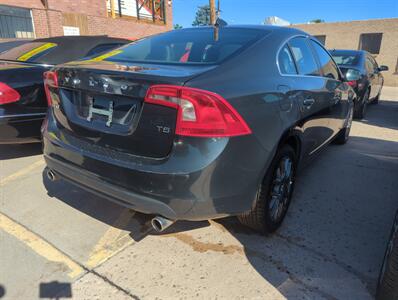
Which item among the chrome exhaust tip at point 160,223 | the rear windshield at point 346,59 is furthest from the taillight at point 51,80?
the rear windshield at point 346,59

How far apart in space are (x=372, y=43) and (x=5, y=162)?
74.4ft

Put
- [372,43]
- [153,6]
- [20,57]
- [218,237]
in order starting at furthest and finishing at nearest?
1. [372,43]
2. [153,6]
3. [20,57]
4. [218,237]

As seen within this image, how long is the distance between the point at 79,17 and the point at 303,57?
13.7 metres

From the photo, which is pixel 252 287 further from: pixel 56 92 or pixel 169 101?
pixel 56 92

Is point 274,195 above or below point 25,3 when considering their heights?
below

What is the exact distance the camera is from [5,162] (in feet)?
14.0

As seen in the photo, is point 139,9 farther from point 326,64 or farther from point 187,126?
point 187,126

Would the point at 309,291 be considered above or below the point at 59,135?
below

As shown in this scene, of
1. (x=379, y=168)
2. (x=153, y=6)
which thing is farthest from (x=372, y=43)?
(x=379, y=168)

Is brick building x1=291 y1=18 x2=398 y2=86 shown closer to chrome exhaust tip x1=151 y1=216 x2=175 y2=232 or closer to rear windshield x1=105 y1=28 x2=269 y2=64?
rear windshield x1=105 y1=28 x2=269 y2=64

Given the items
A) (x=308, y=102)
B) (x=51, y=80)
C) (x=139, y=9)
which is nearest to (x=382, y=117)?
(x=308, y=102)

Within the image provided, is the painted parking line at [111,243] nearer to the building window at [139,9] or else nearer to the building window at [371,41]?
the building window at [139,9]

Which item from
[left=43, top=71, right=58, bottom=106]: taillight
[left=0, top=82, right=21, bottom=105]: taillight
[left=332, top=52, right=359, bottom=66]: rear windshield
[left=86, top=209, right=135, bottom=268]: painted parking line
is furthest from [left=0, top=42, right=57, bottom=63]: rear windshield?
[left=332, top=52, right=359, bottom=66]: rear windshield

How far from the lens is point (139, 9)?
18438mm
